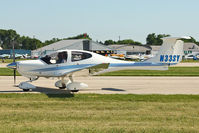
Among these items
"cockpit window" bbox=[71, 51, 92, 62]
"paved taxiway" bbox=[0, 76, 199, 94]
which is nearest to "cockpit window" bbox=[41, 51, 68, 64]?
"cockpit window" bbox=[71, 51, 92, 62]

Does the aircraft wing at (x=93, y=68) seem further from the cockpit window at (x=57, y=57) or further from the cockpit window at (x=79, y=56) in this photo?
the cockpit window at (x=57, y=57)

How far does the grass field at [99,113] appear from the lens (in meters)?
7.99

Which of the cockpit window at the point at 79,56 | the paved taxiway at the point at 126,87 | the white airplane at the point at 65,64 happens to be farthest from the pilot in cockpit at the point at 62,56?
the paved taxiway at the point at 126,87

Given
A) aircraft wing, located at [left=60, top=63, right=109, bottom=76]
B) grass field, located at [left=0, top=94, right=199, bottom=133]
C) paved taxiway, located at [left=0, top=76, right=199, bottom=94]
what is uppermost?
aircraft wing, located at [left=60, top=63, right=109, bottom=76]

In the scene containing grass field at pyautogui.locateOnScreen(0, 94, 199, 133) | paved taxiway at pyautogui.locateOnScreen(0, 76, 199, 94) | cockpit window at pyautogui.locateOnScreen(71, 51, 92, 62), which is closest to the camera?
grass field at pyautogui.locateOnScreen(0, 94, 199, 133)

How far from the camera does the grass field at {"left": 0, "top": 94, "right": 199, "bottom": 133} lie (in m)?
7.99

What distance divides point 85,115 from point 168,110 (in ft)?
9.55

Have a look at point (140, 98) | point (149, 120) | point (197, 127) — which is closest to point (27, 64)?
point (140, 98)

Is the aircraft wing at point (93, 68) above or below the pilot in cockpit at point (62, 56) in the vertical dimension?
below

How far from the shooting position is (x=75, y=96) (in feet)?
43.9

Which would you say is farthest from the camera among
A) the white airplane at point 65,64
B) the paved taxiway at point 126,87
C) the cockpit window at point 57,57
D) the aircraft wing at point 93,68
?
the paved taxiway at point 126,87

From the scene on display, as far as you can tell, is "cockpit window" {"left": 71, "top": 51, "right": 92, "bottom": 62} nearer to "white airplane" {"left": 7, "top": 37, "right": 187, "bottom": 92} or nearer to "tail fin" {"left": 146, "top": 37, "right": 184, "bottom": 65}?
"white airplane" {"left": 7, "top": 37, "right": 187, "bottom": 92}

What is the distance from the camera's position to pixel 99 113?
9867 mm

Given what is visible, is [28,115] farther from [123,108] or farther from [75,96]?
[75,96]
